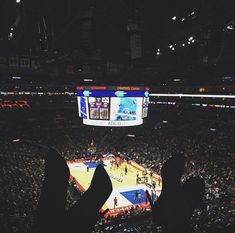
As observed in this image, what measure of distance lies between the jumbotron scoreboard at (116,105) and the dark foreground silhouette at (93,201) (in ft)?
67.7

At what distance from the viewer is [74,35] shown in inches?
736

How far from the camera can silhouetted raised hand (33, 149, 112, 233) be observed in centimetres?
173

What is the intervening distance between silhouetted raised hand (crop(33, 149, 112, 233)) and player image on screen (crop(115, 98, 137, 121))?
2100 cm

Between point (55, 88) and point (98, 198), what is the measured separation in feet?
132

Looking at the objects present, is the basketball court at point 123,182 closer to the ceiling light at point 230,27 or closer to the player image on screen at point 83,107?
the player image on screen at point 83,107

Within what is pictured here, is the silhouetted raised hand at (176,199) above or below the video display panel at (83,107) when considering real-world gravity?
above

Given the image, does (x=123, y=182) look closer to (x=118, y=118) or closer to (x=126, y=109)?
(x=118, y=118)

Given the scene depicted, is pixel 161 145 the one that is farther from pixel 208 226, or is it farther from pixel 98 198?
pixel 98 198

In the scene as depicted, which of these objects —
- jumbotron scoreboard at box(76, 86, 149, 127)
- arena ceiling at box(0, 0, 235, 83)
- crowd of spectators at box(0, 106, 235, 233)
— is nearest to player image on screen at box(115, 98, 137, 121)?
jumbotron scoreboard at box(76, 86, 149, 127)

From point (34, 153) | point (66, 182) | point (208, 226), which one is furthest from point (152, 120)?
point (66, 182)

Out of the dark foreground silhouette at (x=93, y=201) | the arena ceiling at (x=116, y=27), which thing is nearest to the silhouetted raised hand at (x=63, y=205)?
the dark foreground silhouette at (x=93, y=201)

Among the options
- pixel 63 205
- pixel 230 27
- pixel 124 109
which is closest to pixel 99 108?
pixel 124 109

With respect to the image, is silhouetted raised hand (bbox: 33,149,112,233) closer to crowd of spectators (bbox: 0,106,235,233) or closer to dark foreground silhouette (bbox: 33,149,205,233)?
dark foreground silhouette (bbox: 33,149,205,233)

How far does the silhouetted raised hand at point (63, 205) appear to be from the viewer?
1.73 m
